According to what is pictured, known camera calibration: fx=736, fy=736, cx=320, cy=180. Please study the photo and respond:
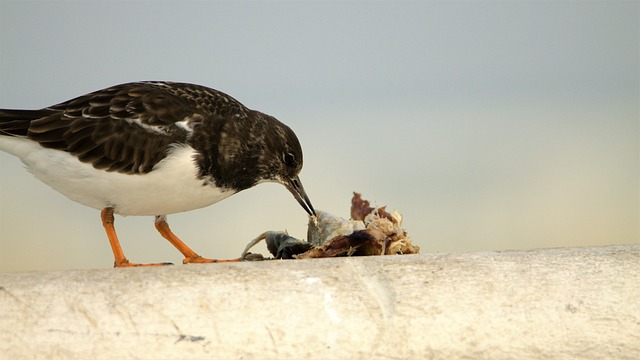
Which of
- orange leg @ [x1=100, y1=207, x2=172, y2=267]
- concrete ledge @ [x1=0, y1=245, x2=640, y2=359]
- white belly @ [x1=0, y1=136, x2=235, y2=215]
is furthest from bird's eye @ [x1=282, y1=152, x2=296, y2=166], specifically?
concrete ledge @ [x1=0, y1=245, x2=640, y2=359]

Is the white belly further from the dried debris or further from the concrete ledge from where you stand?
the concrete ledge

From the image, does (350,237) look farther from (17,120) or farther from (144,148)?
(17,120)

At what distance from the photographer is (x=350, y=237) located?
21.8ft

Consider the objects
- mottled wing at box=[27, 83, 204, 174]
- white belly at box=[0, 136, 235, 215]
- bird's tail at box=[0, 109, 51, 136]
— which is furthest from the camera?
bird's tail at box=[0, 109, 51, 136]

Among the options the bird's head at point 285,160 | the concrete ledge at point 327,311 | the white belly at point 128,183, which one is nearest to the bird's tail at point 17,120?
the white belly at point 128,183

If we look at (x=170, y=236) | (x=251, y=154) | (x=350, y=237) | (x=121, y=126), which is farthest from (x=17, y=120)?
(x=350, y=237)

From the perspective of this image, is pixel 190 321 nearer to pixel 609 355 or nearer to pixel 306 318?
pixel 306 318

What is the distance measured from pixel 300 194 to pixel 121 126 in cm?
209

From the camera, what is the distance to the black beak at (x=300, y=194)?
8266 mm

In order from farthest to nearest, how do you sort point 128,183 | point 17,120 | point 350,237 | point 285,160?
point 285,160, point 17,120, point 128,183, point 350,237

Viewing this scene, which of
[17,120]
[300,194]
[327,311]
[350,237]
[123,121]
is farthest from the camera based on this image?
[300,194]

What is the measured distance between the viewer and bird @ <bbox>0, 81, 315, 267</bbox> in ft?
23.6

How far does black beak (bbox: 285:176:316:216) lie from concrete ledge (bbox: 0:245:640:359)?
2803 mm

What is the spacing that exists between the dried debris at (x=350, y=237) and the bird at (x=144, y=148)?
0.76 meters
